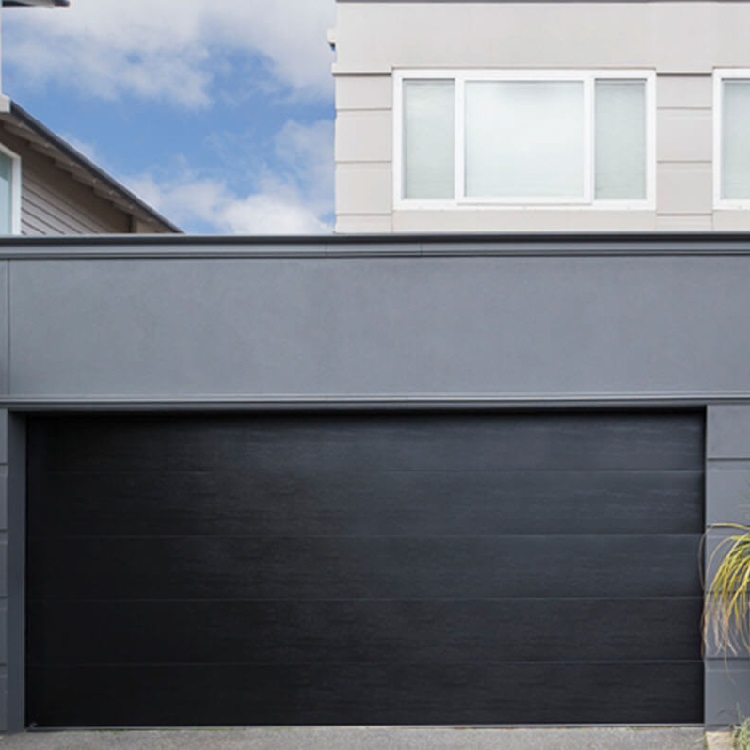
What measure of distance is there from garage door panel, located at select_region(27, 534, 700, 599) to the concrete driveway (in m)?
0.89

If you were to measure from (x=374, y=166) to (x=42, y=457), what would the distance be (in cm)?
313

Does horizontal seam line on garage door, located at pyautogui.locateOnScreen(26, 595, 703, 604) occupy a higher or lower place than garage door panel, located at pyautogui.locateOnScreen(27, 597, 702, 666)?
higher

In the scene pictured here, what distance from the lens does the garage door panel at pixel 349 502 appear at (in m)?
5.27

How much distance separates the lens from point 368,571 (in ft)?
17.4

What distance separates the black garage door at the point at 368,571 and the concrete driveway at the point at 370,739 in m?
0.10

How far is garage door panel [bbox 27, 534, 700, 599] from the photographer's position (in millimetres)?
5242

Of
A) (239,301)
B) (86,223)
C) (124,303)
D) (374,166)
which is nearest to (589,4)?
(374,166)

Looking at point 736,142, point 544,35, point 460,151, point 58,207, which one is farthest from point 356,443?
point 58,207

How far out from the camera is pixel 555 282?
5.25m

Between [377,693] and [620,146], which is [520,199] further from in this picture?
[377,693]

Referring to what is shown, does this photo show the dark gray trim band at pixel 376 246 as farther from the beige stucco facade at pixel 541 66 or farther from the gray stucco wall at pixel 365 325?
the beige stucco facade at pixel 541 66

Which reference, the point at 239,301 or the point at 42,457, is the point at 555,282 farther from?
the point at 42,457

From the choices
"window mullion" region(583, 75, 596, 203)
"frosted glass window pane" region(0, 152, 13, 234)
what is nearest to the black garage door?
"window mullion" region(583, 75, 596, 203)

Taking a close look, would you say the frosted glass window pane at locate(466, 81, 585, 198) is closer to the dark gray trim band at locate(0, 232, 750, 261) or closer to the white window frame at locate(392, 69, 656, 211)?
the white window frame at locate(392, 69, 656, 211)
